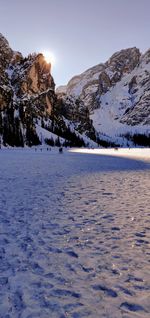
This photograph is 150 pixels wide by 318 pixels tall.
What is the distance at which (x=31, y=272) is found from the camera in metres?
6.83

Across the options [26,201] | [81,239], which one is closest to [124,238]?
[81,239]

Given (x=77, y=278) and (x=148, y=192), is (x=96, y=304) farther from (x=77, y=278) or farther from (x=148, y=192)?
(x=148, y=192)

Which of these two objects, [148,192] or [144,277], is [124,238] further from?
[148,192]

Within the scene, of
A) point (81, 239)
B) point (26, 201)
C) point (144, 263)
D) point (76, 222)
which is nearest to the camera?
point (144, 263)

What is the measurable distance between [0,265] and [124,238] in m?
3.61

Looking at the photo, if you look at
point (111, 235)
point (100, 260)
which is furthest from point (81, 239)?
point (100, 260)

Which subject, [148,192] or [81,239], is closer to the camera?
[81,239]

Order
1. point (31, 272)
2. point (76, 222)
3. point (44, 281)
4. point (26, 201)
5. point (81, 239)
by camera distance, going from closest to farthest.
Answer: point (44, 281), point (31, 272), point (81, 239), point (76, 222), point (26, 201)

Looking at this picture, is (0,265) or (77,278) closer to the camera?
(77,278)

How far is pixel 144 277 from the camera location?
21.7 ft

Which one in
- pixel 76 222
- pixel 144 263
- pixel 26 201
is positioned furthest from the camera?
pixel 26 201

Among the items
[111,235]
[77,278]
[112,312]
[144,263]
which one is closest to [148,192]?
[111,235]

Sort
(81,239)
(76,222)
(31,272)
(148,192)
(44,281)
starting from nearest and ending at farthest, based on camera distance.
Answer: (44,281), (31,272), (81,239), (76,222), (148,192)

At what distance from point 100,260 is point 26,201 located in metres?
7.71
